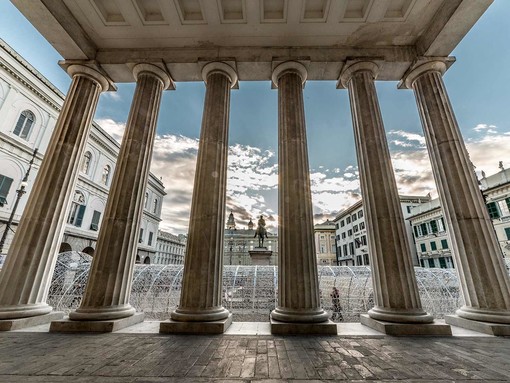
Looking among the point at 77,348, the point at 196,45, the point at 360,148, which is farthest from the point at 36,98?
the point at 360,148

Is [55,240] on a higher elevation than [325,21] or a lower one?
lower

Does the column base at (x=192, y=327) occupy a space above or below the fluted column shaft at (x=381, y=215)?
below

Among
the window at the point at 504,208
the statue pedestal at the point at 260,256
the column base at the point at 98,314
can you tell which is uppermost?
the window at the point at 504,208

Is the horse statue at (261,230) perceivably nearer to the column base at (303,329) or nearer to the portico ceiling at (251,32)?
the portico ceiling at (251,32)

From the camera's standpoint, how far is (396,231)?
22.4ft

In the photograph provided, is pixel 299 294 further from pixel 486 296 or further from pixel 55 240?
pixel 55 240

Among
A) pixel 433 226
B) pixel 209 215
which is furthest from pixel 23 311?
pixel 433 226

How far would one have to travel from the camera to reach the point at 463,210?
6965mm

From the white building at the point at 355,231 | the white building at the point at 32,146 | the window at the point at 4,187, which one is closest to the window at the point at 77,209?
the white building at the point at 32,146

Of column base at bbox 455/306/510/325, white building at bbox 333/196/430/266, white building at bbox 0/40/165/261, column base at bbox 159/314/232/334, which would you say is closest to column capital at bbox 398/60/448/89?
column base at bbox 455/306/510/325

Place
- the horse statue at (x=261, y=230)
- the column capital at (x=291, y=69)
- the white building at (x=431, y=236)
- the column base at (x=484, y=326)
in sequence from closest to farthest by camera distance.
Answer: the column base at (x=484, y=326) < the column capital at (x=291, y=69) < the horse statue at (x=261, y=230) < the white building at (x=431, y=236)

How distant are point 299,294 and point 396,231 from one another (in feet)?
11.1

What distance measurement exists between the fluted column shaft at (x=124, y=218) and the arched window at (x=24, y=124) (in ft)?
Answer: 55.8

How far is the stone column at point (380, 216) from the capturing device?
630cm
